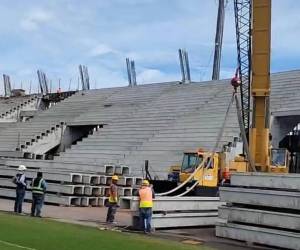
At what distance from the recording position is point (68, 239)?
46.9 feet

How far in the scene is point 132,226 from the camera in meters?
18.5

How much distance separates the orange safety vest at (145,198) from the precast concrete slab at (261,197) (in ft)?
7.83

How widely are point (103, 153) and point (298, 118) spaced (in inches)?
557

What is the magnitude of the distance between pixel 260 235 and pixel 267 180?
57.0 inches

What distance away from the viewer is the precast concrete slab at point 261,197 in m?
14.2

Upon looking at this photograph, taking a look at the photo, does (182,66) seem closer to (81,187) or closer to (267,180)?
(81,187)

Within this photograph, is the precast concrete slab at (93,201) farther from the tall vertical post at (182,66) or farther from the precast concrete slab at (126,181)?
the tall vertical post at (182,66)

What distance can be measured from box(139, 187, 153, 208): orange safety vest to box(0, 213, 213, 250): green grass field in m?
1.08

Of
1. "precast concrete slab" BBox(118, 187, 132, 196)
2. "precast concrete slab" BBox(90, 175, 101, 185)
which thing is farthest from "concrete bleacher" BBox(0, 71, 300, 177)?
"precast concrete slab" BBox(118, 187, 132, 196)

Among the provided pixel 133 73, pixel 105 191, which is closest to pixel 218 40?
pixel 133 73

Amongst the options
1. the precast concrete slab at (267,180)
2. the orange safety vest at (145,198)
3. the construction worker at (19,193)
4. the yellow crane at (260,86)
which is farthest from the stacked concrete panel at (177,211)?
the construction worker at (19,193)

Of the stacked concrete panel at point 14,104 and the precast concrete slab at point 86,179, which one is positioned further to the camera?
the stacked concrete panel at point 14,104

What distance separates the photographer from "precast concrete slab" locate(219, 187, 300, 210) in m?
14.2

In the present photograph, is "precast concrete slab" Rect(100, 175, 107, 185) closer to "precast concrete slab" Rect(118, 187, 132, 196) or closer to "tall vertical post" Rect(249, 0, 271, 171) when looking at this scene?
"precast concrete slab" Rect(118, 187, 132, 196)
